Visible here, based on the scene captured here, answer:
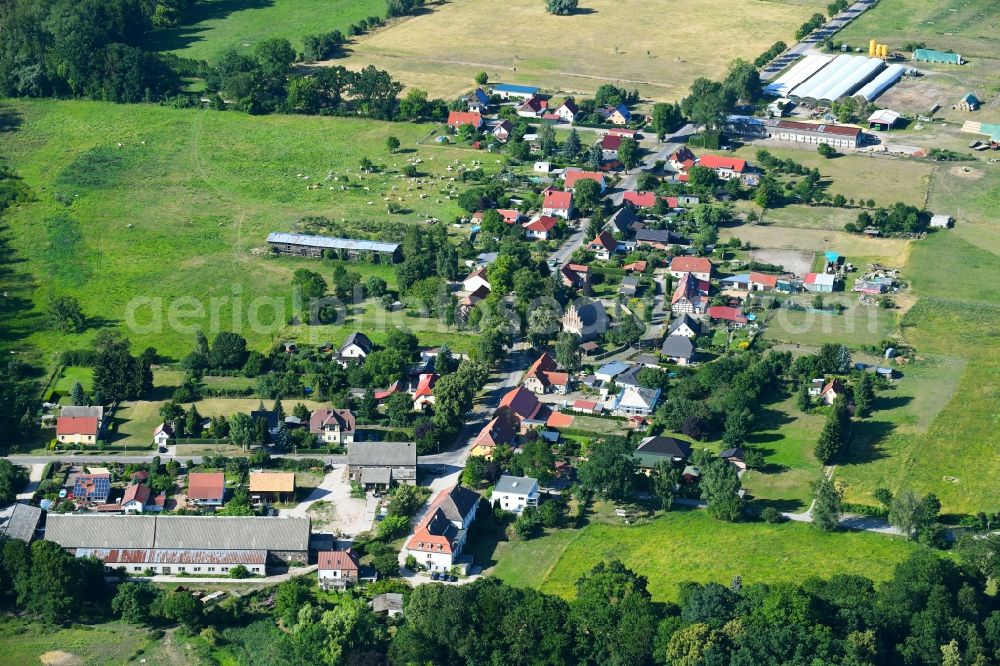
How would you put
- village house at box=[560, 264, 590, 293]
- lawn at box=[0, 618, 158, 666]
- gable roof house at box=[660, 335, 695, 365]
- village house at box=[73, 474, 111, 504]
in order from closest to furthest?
lawn at box=[0, 618, 158, 666] → village house at box=[73, 474, 111, 504] → gable roof house at box=[660, 335, 695, 365] → village house at box=[560, 264, 590, 293]

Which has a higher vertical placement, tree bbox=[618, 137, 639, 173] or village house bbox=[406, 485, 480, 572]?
tree bbox=[618, 137, 639, 173]

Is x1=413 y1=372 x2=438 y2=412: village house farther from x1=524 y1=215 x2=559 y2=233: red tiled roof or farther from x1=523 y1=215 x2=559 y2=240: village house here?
x1=524 y1=215 x2=559 y2=233: red tiled roof

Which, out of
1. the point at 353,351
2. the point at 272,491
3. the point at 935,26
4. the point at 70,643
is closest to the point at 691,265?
the point at 353,351

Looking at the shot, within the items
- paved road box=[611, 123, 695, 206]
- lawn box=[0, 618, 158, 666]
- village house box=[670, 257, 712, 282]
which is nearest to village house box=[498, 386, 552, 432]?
village house box=[670, 257, 712, 282]

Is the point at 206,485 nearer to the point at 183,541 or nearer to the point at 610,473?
the point at 183,541

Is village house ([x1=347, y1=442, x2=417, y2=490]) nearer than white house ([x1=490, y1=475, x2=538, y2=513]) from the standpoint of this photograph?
No
